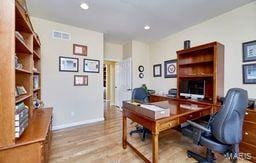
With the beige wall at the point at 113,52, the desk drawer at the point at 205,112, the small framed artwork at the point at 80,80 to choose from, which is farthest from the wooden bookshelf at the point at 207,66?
the beige wall at the point at 113,52

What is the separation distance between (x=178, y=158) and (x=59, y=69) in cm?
331

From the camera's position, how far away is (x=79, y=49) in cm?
396

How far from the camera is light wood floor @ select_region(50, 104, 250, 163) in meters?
2.23

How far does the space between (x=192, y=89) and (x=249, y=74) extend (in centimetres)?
108

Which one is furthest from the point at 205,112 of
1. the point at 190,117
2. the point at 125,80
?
the point at 125,80

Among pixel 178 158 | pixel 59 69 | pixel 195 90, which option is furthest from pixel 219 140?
pixel 59 69

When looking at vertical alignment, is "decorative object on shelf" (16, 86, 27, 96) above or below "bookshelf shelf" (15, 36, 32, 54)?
below

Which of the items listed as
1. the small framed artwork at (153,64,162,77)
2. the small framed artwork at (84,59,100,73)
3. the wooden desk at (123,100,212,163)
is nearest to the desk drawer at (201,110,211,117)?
the wooden desk at (123,100,212,163)

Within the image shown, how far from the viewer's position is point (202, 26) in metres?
3.54

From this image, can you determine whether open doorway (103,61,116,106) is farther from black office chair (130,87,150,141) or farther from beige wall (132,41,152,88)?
black office chair (130,87,150,141)

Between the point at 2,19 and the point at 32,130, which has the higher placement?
the point at 2,19

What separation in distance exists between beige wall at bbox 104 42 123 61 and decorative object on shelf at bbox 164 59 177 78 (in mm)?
1973

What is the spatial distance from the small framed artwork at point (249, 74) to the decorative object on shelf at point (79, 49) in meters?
3.77

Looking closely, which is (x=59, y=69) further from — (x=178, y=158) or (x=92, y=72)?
(x=178, y=158)
